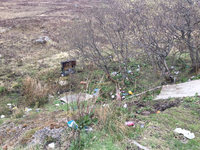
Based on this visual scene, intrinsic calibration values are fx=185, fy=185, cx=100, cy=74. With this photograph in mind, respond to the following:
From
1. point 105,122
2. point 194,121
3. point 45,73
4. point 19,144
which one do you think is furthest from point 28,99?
point 194,121

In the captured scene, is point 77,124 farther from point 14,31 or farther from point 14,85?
point 14,31

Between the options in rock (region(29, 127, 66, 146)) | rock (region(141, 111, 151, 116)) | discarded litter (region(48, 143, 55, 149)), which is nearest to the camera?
discarded litter (region(48, 143, 55, 149))

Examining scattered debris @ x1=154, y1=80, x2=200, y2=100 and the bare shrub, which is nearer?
scattered debris @ x1=154, y1=80, x2=200, y2=100

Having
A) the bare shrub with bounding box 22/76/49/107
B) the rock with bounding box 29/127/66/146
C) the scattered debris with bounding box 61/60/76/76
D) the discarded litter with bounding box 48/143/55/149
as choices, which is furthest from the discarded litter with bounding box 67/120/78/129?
the scattered debris with bounding box 61/60/76/76

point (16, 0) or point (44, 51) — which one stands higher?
point (16, 0)

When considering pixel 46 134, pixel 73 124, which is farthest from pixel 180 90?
pixel 46 134

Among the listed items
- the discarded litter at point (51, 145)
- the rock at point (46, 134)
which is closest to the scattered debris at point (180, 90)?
the rock at point (46, 134)

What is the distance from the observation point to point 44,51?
29.8 feet

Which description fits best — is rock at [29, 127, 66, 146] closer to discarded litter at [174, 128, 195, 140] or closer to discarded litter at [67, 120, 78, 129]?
discarded litter at [67, 120, 78, 129]

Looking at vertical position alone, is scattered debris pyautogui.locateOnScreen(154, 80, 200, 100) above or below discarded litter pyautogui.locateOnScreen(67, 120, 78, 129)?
below

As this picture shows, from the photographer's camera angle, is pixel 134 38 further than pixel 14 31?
No

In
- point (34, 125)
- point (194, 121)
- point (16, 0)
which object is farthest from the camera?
point (16, 0)

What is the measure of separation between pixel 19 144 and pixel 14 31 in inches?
414

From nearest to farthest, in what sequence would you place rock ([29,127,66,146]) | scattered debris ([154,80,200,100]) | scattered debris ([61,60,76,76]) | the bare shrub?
1. rock ([29,127,66,146])
2. scattered debris ([154,80,200,100])
3. the bare shrub
4. scattered debris ([61,60,76,76])
